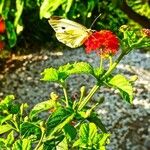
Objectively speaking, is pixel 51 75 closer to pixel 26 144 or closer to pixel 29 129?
pixel 29 129

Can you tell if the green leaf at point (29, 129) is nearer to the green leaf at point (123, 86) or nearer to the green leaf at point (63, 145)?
the green leaf at point (63, 145)

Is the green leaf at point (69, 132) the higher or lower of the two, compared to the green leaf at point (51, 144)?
higher

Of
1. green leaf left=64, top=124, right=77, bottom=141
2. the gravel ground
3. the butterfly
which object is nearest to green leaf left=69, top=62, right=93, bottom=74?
green leaf left=64, top=124, right=77, bottom=141

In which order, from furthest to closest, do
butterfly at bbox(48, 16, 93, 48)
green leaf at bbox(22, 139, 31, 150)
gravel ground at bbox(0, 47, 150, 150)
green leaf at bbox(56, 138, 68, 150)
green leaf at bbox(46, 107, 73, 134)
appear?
1. gravel ground at bbox(0, 47, 150, 150)
2. butterfly at bbox(48, 16, 93, 48)
3. green leaf at bbox(56, 138, 68, 150)
4. green leaf at bbox(46, 107, 73, 134)
5. green leaf at bbox(22, 139, 31, 150)

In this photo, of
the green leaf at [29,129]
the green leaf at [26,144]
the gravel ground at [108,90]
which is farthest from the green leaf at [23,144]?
the gravel ground at [108,90]

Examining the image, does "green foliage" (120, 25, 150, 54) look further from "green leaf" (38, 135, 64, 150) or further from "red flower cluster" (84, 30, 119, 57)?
"green leaf" (38, 135, 64, 150)
